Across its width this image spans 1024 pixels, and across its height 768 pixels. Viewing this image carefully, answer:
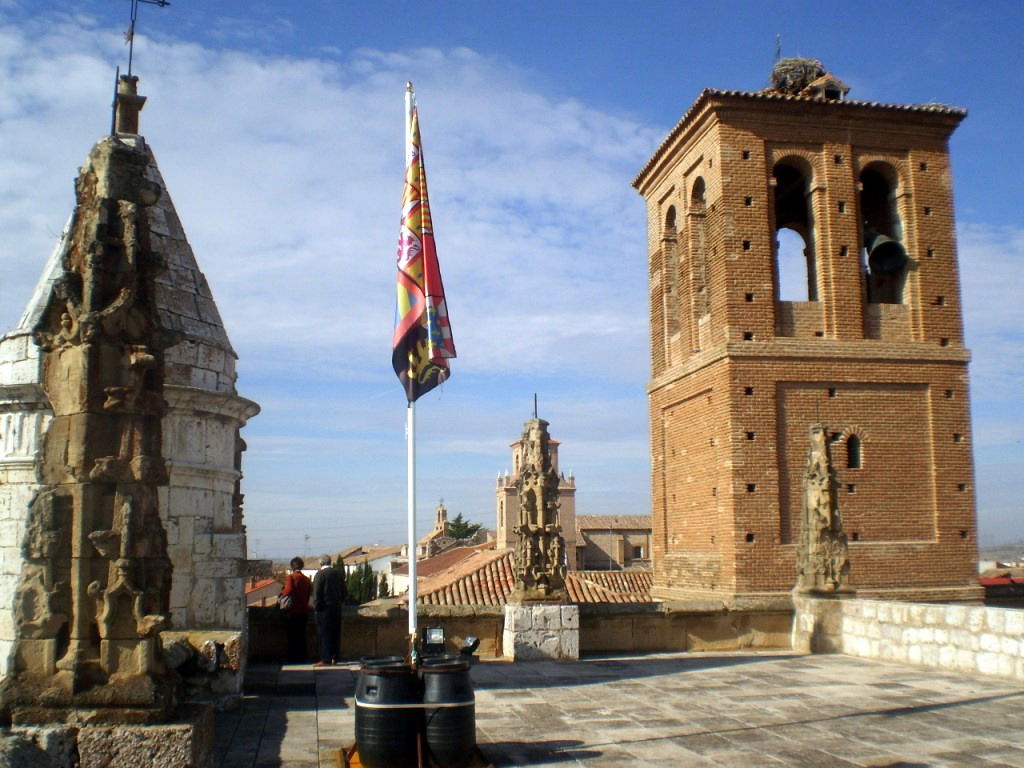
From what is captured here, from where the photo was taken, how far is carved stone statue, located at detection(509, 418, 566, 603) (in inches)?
476

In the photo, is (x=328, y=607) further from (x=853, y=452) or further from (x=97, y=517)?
(x=853, y=452)

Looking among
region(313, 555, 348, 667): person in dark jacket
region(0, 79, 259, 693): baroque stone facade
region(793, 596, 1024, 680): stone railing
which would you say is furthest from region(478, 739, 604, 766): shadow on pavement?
region(793, 596, 1024, 680): stone railing

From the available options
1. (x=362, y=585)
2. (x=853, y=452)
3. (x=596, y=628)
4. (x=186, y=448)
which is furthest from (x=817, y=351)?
(x=362, y=585)

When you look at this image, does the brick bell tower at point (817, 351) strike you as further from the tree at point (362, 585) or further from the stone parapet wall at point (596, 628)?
the tree at point (362, 585)

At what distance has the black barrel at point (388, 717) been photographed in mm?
6309

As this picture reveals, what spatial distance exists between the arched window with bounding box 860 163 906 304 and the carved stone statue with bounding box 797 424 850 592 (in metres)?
10.3

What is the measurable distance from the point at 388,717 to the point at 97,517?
2.18 m

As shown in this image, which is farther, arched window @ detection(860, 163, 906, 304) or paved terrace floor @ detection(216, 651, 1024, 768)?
arched window @ detection(860, 163, 906, 304)

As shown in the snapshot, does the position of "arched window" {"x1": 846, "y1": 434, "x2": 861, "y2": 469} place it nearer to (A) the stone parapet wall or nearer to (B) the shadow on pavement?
(A) the stone parapet wall

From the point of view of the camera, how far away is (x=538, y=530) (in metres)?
12.3

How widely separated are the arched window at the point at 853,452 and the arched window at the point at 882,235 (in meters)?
3.44

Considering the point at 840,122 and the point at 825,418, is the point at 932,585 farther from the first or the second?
the point at 840,122

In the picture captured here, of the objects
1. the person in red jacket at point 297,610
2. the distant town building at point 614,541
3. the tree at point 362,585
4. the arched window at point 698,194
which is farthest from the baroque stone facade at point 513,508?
the person in red jacket at point 297,610

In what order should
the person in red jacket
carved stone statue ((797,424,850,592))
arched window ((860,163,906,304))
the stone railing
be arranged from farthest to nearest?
arched window ((860,163,906,304))
carved stone statue ((797,424,850,592))
the person in red jacket
the stone railing
